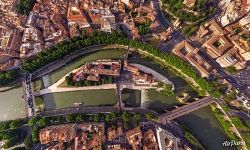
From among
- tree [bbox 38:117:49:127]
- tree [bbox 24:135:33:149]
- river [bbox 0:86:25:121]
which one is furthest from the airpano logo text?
river [bbox 0:86:25:121]

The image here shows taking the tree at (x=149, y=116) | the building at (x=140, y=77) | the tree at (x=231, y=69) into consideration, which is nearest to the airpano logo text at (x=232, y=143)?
the tree at (x=231, y=69)

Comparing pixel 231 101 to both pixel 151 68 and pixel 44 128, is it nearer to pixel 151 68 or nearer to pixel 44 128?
pixel 151 68

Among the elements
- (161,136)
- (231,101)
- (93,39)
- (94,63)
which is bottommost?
(161,136)

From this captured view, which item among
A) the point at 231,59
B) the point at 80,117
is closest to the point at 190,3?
the point at 231,59

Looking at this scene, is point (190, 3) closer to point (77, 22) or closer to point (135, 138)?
point (77, 22)

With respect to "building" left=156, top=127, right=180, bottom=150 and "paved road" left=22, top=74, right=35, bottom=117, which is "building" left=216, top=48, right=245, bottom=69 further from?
"paved road" left=22, top=74, right=35, bottom=117

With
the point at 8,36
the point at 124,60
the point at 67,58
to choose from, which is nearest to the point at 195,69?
the point at 124,60
